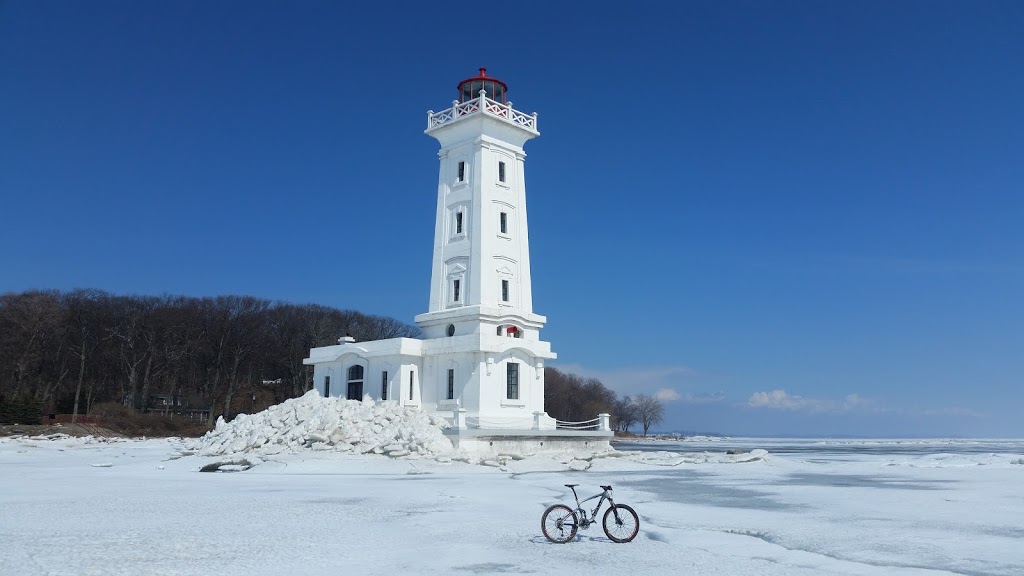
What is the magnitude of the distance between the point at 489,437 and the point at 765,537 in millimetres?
19026

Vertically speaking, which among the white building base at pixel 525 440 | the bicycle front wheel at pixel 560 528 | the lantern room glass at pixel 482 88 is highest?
the lantern room glass at pixel 482 88

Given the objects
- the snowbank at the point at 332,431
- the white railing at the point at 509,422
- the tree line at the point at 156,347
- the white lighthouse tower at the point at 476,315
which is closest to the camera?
the snowbank at the point at 332,431

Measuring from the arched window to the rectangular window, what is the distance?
6861 mm

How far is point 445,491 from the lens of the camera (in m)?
19.2

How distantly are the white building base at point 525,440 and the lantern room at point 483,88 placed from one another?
601 inches

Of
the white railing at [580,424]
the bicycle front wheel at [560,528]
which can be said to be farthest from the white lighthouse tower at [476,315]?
the bicycle front wheel at [560,528]

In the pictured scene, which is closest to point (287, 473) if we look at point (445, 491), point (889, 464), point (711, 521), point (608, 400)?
point (445, 491)

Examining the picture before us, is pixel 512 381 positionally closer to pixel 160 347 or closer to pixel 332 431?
pixel 332 431

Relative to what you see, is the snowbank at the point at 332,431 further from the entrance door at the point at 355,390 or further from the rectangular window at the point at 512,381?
the entrance door at the point at 355,390

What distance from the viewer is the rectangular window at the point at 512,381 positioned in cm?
3462

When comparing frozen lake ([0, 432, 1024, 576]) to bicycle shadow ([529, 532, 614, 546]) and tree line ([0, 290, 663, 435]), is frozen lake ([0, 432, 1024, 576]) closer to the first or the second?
bicycle shadow ([529, 532, 614, 546])

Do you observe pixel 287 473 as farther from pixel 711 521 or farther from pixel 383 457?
pixel 711 521

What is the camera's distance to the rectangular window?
34625 millimetres

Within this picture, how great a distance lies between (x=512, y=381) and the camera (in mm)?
34812
